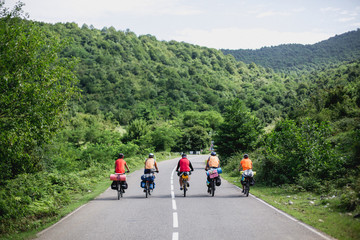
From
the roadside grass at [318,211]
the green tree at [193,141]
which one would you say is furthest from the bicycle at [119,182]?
the green tree at [193,141]

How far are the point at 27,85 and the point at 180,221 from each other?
855cm

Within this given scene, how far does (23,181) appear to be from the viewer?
14.0 meters

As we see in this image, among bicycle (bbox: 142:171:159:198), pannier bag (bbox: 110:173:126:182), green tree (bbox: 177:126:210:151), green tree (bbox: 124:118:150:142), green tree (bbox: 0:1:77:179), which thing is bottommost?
green tree (bbox: 177:126:210:151)

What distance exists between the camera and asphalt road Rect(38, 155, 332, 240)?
7.58 metres

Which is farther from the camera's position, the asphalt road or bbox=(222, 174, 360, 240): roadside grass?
bbox=(222, 174, 360, 240): roadside grass

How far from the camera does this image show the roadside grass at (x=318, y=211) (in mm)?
7871

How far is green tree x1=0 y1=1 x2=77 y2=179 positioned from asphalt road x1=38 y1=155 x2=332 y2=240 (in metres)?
4.29

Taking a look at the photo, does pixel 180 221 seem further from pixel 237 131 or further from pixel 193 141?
pixel 193 141

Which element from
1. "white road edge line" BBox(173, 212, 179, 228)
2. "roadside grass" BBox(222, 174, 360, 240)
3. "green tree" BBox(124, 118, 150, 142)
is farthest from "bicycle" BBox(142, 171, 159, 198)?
"green tree" BBox(124, 118, 150, 142)

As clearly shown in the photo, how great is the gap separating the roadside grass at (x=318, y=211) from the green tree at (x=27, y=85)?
1036 cm

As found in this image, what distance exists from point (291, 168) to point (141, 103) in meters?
113

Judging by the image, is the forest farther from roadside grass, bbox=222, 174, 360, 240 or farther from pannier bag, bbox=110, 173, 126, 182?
pannier bag, bbox=110, 173, 126, 182

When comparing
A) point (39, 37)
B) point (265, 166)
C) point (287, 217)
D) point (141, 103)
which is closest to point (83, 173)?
point (39, 37)

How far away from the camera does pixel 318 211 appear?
10430 millimetres
